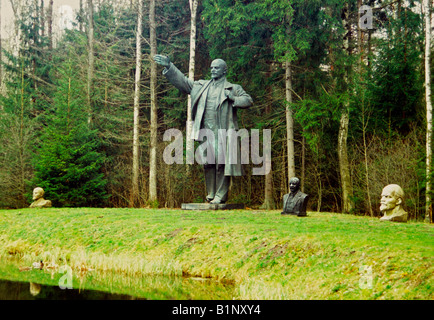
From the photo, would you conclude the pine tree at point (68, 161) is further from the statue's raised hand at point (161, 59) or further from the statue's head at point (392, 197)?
the statue's head at point (392, 197)

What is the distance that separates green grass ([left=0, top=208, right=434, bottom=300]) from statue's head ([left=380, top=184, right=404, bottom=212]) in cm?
56

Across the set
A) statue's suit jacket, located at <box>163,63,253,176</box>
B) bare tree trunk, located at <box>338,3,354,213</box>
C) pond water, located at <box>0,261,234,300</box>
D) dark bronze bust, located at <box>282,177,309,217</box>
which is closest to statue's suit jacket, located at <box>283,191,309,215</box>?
dark bronze bust, located at <box>282,177,309,217</box>

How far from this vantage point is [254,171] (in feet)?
66.4

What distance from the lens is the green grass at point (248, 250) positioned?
6.71 meters

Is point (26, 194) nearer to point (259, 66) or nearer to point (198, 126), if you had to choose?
point (198, 126)

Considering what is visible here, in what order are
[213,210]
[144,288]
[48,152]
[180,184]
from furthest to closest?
1. [180,184]
2. [48,152]
3. [213,210]
4. [144,288]

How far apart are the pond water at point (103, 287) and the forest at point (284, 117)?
26.2ft

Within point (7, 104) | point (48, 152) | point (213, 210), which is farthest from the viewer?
point (7, 104)

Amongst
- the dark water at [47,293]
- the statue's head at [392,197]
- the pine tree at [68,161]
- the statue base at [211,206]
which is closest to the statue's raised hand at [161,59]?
the statue base at [211,206]

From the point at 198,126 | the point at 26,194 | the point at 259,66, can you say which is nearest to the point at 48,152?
the point at 26,194

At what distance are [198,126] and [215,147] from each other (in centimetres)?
71

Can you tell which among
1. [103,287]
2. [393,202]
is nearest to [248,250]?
[103,287]

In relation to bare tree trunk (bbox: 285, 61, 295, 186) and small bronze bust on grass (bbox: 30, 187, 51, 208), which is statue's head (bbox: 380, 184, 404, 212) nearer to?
bare tree trunk (bbox: 285, 61, 295, 186)

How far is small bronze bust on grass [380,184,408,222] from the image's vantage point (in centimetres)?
1083
